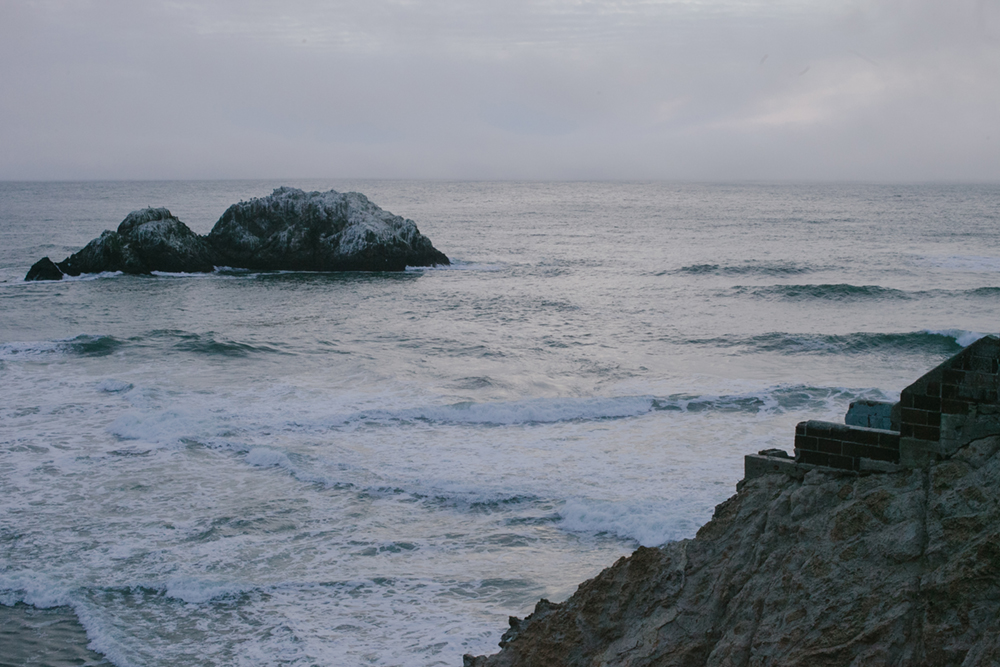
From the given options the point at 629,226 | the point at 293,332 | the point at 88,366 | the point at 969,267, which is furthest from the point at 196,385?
the point at 629,226

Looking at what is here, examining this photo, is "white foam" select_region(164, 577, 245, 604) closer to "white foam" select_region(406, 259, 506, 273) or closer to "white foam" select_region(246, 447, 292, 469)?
"white foam" select_region(246, 447, 292, 469)

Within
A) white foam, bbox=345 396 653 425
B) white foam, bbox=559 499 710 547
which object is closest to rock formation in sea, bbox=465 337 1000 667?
white foam, bbox=559 499 710 547

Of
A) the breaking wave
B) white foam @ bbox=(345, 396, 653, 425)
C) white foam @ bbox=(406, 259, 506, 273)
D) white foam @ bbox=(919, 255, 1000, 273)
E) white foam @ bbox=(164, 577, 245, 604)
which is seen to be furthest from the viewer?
white foam @ bbox=(406, 259, 506, 273)

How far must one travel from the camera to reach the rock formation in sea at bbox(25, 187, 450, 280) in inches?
1730

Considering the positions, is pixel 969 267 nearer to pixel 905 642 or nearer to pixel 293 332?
pixel 293 332

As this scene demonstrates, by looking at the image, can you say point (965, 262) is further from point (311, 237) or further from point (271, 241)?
point (271, 241)

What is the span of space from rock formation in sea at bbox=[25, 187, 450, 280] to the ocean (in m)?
1.88

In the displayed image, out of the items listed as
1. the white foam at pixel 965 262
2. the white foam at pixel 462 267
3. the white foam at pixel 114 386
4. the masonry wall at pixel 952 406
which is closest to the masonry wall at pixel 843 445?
the masonry wall at pixel 952 406

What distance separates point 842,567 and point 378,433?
43.4ft

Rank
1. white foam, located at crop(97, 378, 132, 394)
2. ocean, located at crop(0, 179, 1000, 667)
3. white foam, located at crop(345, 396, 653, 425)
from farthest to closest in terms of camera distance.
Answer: white foam, located at crop(97, 378, 132, 394)
white foam, located at crop(345, 396, 653, 425)
ocean, located at crop(0, 179, 1000, 667)

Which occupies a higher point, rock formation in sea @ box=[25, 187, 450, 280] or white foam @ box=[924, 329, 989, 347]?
rock formation in sea @ box=[25, 187, 450, 280]

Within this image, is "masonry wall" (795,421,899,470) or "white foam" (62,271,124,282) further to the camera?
"white foam" (62,271,124,282)

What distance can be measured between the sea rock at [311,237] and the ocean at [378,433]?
2.14m

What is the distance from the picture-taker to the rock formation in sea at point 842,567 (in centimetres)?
545
